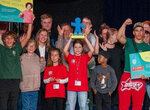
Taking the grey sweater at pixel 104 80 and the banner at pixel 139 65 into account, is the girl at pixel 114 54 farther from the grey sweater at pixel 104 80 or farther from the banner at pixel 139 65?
the banner at pixel 139 65

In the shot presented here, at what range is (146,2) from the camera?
7.04m

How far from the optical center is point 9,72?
15.6ft

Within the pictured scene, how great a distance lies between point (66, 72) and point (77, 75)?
0.18 meters

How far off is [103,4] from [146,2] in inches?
35.5

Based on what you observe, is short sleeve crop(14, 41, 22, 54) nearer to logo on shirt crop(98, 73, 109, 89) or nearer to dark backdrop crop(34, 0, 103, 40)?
logo on shirt crop(98, 73, 109, 89)

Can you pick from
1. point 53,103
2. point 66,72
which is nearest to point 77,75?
point 66,72

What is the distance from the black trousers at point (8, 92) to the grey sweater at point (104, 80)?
1108mm

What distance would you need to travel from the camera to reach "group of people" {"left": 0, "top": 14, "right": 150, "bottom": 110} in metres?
4.81

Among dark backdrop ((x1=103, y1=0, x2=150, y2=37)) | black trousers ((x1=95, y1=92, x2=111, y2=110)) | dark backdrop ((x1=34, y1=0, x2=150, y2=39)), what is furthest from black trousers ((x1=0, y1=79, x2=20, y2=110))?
dark backdrop ((x1=103, y1=0, x2=150, y2=37))

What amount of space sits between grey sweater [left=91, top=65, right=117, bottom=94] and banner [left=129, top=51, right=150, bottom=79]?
345mm

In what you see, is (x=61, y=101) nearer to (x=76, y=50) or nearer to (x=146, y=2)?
(x=76, y=50)

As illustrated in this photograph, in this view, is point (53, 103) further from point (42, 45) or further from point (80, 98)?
point (42, 45)

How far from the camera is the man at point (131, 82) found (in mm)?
4801

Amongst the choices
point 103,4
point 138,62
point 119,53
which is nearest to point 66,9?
point 103,4
